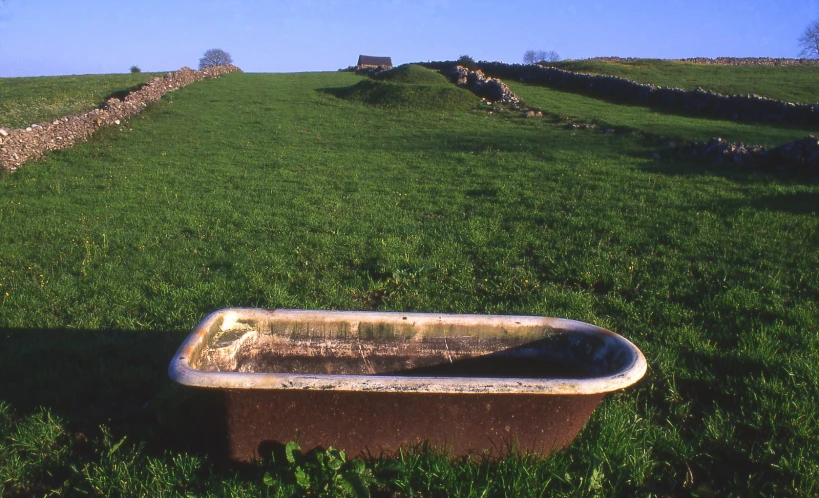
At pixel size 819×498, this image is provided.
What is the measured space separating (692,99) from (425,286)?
18.8 metres

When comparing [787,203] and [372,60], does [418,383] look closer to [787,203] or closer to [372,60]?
[787,203]

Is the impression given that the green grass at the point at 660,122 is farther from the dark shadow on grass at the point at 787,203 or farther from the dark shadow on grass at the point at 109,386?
the dark shadow on grass at the point at 109,386

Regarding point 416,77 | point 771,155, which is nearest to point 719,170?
point 771,155

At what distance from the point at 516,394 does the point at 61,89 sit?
2840 cm

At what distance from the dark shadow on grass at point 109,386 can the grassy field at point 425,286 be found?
0.06ft

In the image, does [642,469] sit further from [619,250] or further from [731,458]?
[619,250]

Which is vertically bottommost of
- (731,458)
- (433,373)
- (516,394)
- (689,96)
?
(731,458)

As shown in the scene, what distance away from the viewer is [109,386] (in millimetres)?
3945

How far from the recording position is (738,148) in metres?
11.6

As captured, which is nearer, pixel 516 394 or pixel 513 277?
pixel 516 394

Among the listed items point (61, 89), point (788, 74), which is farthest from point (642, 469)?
point (788, 74)

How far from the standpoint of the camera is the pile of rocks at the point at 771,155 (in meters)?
10.4

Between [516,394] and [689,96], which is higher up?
[689,96]

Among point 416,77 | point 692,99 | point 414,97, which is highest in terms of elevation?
point 416,77
